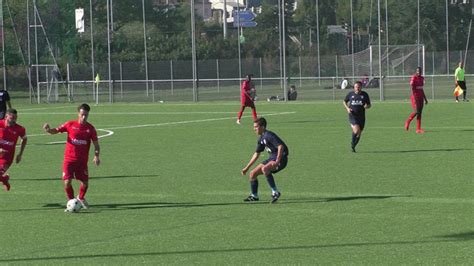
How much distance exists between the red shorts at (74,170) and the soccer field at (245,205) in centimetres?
58

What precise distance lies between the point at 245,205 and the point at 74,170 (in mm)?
2699

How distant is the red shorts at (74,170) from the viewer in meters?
16.7

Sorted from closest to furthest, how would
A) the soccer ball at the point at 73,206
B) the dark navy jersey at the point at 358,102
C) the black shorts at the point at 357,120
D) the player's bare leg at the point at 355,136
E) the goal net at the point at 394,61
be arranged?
the soccer ball at the point at 73,206 < the player's bare leg at the point at 355,136 < the black shorts at the point at 357,120 < the dark navy jersey at the point at 358,102 < the goal net at the point at 394,61

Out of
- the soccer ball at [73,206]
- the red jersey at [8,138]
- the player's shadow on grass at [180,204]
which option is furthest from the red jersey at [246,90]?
the soccer ball at [73,206]

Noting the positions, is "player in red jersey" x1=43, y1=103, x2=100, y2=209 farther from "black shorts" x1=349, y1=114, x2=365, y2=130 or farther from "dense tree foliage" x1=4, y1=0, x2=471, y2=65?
"dense tree foliage" x1=4, y1=0, x2=471, y2=65

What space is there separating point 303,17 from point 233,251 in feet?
376

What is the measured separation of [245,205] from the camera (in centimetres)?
1698

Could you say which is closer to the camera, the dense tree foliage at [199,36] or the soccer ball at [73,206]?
the soccer ball at [73,206]

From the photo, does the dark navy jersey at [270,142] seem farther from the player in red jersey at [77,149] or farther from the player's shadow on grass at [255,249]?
the player's shadow on grass at [255,249]

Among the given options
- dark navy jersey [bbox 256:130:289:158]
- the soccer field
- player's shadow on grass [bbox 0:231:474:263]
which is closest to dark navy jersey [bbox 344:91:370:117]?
the soccer field

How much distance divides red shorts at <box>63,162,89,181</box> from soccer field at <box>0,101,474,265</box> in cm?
58

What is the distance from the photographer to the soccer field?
12.7 metres

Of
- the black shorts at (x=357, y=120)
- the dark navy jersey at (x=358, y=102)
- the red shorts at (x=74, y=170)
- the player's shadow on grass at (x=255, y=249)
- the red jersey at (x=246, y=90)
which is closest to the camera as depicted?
the player's shadow on grass at (x=255, y=249)

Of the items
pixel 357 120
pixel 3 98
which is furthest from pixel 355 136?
pixel 3 98
